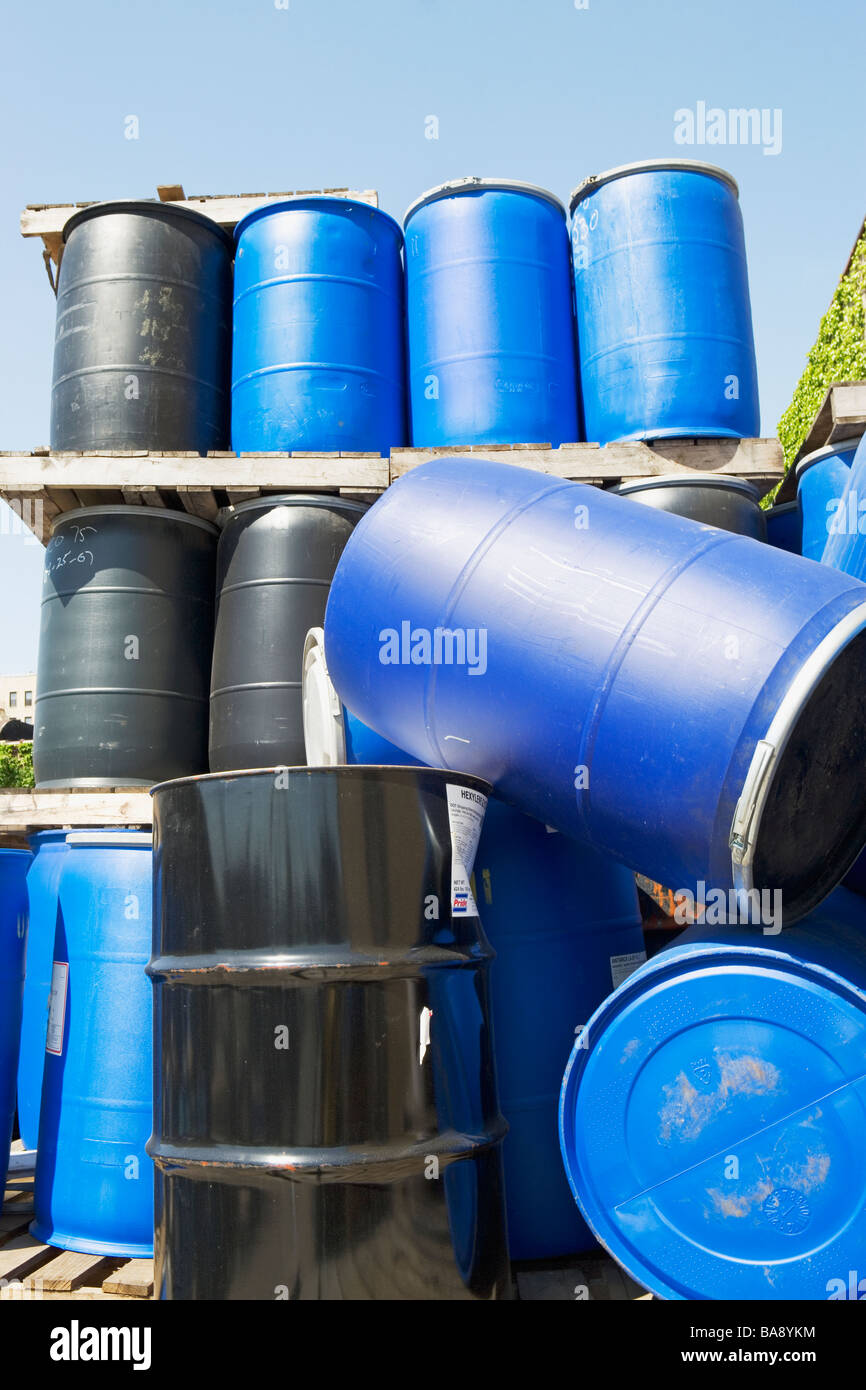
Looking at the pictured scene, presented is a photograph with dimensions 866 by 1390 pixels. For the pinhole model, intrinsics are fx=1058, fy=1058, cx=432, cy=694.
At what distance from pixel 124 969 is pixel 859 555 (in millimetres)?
2571

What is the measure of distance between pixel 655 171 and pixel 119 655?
315 cm

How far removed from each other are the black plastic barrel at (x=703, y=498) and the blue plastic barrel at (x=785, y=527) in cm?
33

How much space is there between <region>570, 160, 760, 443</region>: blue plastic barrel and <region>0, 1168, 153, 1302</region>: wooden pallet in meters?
3.60

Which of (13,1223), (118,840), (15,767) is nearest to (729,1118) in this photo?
(118,840)

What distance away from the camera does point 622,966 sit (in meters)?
3.29

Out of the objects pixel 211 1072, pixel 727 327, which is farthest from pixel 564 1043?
pixel 727 327

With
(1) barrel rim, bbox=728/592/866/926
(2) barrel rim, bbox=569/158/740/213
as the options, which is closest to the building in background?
(2) barrel rim, bbox=569/158/740/213

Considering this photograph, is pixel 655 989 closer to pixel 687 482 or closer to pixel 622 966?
pixel 622 966

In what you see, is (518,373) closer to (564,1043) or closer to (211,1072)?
(564,1043)

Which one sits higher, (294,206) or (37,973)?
(294,206)

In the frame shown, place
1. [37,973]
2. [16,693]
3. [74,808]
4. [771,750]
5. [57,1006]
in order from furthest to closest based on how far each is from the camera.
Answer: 1. [16,693]
2. [74,808]
3. [37,973]
4. [57,1006]
5. [771,750]

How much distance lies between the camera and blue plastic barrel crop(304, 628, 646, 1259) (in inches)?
123

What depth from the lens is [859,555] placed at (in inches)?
117

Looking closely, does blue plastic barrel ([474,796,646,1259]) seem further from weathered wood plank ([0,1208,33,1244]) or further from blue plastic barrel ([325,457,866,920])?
weathered wood plank ([0,1208,33,1244])
